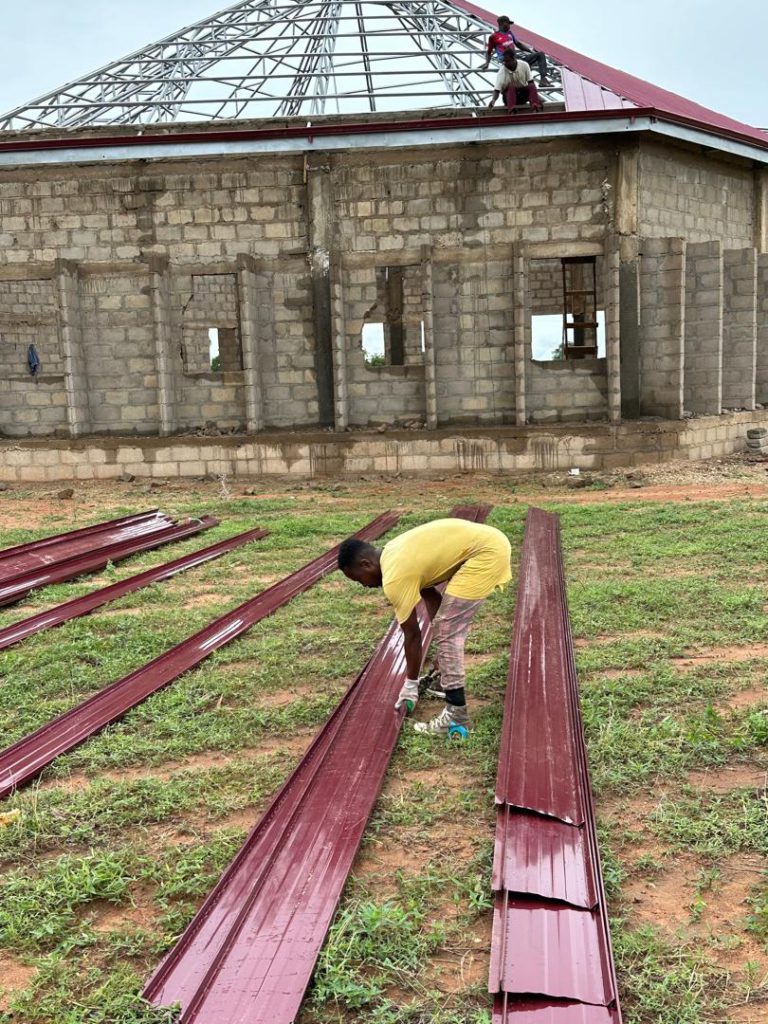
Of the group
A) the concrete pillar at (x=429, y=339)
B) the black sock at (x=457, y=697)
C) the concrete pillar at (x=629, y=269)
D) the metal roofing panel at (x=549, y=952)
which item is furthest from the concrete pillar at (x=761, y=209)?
the metal roofing panel at (x=549, y=952)

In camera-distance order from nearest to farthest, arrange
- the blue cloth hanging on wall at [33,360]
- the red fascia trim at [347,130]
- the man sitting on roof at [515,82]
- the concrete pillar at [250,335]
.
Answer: the red fascia trim at [347,130] < the concrete pillar at [250,335] < the man sitting on roof at [515,82] < the blue cloth hanging on wall at [33,360]

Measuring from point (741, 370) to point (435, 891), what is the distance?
14.5 m

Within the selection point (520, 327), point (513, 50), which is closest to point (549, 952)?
point (520, 327)

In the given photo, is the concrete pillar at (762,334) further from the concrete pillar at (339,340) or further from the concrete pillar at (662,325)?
the concrete pillar at (339,340)

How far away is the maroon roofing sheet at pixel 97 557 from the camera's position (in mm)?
7820

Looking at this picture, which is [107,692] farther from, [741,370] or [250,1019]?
[741,370]

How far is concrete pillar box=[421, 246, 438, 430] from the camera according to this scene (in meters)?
13.7

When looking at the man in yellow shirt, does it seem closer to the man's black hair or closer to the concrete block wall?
the man's black hair

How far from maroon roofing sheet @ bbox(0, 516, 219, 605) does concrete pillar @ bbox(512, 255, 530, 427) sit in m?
5.38

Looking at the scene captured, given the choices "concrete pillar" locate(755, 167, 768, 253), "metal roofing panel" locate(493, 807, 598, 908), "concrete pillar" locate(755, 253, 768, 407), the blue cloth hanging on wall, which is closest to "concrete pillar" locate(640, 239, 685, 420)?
"concrete pillar" locate(755, 253, 768, 407)

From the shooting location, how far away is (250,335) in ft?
45.6

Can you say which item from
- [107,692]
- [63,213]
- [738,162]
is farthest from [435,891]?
[738,162]

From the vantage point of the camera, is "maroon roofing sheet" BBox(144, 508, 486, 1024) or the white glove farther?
the white glove

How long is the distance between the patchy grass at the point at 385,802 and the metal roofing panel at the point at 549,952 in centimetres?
9
